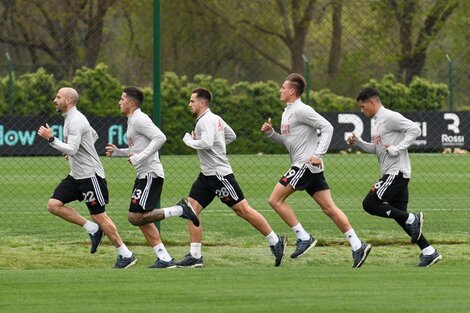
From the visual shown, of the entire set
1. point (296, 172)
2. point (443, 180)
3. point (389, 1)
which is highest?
point (389, 1)

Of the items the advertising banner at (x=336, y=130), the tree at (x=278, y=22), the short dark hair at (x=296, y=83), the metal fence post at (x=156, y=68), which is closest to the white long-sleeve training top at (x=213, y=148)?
the short dark hair at (x=296, y=83)

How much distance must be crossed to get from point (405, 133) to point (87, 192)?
11.1ft

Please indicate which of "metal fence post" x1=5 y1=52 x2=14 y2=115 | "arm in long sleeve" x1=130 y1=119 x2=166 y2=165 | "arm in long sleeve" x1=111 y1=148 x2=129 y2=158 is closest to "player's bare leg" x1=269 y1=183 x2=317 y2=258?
"arm in long sleeve" x1=130 y1=119 x2=166 y2=165

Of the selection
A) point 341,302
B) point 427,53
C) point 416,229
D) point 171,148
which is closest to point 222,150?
point 416,229

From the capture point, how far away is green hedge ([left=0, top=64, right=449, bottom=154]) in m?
26.5

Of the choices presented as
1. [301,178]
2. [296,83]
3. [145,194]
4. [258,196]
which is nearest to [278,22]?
[258,196]

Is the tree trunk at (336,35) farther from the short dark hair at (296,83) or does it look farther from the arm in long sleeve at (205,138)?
the arm in long sleeve at (205,138)

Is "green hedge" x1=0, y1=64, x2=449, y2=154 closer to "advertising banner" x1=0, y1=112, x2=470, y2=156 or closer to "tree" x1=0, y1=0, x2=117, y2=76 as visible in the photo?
"advertising banner" x1=0, y1=112, x2=470, y2=156

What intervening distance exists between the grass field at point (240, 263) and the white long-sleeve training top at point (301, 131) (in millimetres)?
1172

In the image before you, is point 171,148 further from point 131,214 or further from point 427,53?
point 131,214

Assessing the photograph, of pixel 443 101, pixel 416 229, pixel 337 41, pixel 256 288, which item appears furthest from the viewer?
pixel 443 101

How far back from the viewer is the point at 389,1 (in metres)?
21.7

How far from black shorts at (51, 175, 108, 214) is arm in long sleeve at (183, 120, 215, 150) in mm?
1065

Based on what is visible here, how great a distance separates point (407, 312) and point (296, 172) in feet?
14.1
